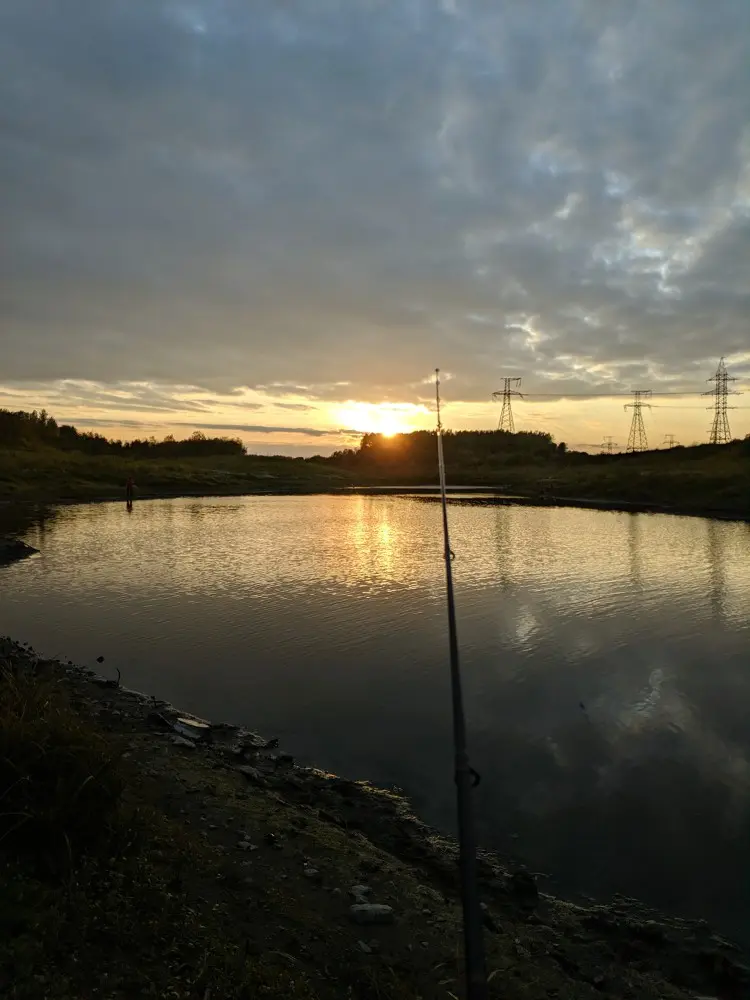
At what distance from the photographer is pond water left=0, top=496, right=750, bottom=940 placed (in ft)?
27.7

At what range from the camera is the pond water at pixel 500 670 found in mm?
8438

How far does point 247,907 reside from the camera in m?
5.74

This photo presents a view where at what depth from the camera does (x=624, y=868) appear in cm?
766

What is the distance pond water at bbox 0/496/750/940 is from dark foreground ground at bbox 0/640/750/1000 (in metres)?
0.86

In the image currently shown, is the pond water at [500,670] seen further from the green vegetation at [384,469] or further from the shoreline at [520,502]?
the green vegetation at [384,469]

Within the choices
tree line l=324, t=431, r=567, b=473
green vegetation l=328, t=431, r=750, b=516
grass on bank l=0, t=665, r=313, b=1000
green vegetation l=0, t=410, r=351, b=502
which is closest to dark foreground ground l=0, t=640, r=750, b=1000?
grass on bank l=0, t=665, r=313, b=1000

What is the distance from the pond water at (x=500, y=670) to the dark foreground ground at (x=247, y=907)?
86 cm

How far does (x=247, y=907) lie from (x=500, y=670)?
10.2m

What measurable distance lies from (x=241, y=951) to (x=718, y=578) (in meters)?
26.2

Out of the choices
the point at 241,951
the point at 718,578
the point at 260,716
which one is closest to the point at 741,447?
the point at 718,578

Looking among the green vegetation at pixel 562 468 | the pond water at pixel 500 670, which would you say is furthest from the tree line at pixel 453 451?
the pond water at pixel 500 670

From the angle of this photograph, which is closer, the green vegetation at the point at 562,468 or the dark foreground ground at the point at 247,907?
the dark foreground ground at the point at 247,907

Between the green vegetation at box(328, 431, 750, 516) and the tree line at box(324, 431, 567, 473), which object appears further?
the tree line at box(324, 431, 567, 473)

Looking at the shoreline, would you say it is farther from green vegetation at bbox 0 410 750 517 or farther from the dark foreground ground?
the dark foreground ground
